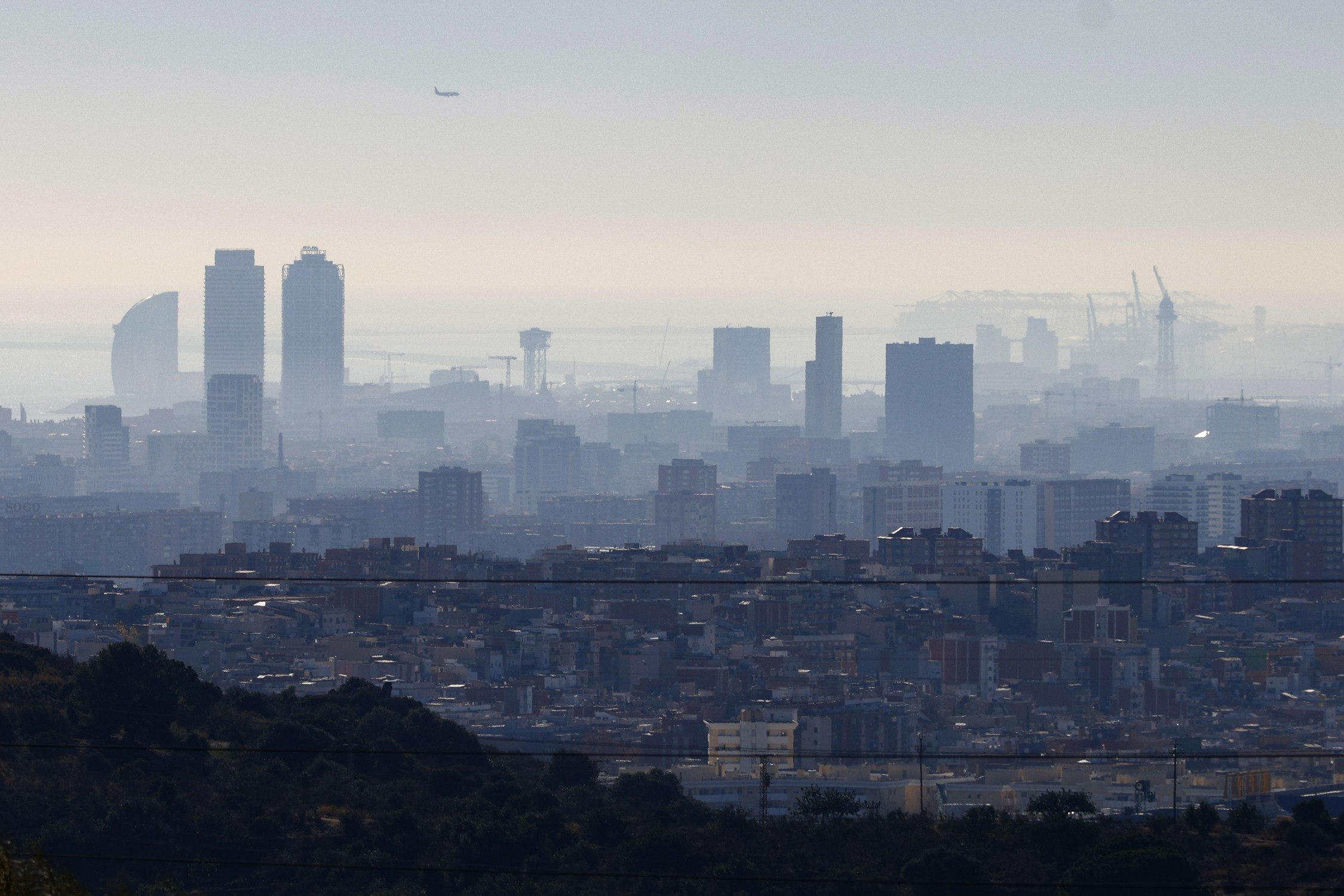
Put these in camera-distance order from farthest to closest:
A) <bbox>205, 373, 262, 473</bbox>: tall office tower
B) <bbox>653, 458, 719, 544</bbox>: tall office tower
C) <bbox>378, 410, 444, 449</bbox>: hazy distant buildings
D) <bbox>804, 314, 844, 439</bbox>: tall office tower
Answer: <bbox>378, 410, 444, 449</bbox>: hazy distant buildings, <bbox>804, 314, 844, 439</bbox>: tall office tower, <bbox>205, 373, 262, 473</bbox>: tall office tower, <bbox>653, 458, 719, 544</bbox>: tall office tower

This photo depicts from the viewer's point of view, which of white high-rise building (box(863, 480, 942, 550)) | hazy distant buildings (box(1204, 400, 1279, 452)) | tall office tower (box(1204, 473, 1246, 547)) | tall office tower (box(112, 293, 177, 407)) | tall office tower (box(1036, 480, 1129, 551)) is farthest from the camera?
tall office tower (box(112, 293, 177, 407))

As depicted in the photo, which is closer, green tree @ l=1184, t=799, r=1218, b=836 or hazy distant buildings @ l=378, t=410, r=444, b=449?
green tree @ l=1184, t=799, r=1218, b=836

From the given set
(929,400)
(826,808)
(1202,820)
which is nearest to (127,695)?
(826,808)

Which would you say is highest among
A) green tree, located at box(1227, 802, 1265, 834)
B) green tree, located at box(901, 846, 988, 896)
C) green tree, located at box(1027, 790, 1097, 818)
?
green tree, located at box(1227, 802, 1265, 834)

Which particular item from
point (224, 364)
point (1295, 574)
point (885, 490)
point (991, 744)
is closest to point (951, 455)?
point (885, 490)

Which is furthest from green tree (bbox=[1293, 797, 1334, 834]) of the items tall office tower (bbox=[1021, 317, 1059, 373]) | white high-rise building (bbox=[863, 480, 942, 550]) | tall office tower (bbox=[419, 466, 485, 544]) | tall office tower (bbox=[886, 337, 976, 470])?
tall office tower (bbox=[1021, 317, 1059, 373])

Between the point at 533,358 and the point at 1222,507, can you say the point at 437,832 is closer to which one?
the point at 1222,507

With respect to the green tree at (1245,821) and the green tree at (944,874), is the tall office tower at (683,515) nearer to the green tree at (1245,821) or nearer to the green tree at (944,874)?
the green tree at (1245,821)

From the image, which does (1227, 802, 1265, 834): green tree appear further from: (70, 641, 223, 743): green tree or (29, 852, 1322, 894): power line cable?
(70, 641, 223, 743): green tree
